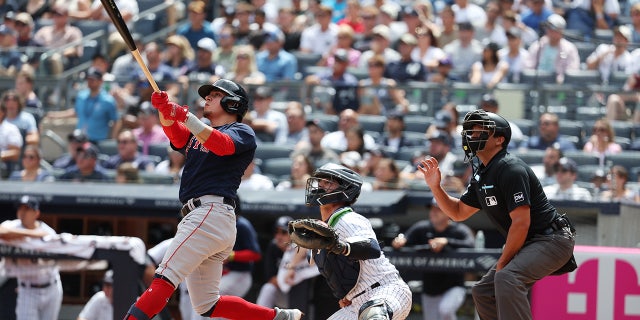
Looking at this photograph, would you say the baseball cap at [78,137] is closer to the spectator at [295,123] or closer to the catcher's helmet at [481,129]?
the spectator at [295,123]

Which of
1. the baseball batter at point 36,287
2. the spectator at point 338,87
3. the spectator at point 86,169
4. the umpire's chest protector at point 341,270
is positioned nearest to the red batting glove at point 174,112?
the umpire's chest protector at point 341,270

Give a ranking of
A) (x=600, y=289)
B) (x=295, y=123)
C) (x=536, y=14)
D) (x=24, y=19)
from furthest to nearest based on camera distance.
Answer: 1. (x=24, y=19)
2. (x=536, y=14)
3. (x=295, y=123)
4. (x=600, y=289)

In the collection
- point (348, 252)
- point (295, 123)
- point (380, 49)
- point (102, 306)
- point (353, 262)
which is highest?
point (380, 49)

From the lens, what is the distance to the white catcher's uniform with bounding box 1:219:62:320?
9.73 metres

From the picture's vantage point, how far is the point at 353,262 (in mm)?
6270

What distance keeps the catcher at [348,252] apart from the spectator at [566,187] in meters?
3.91

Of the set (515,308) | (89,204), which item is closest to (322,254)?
(515,308)

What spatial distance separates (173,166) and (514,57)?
3.93m

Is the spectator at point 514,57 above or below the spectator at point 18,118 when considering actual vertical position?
above

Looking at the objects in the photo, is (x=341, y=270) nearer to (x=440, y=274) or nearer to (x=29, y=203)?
(x=440, y=274)

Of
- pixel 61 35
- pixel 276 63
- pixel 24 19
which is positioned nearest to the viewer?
pixel 276 63

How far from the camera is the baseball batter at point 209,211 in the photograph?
6379 mm

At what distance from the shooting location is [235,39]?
48.1ft

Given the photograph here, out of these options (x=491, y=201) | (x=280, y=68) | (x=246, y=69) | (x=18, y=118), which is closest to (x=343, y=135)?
(x=246, y=69)
